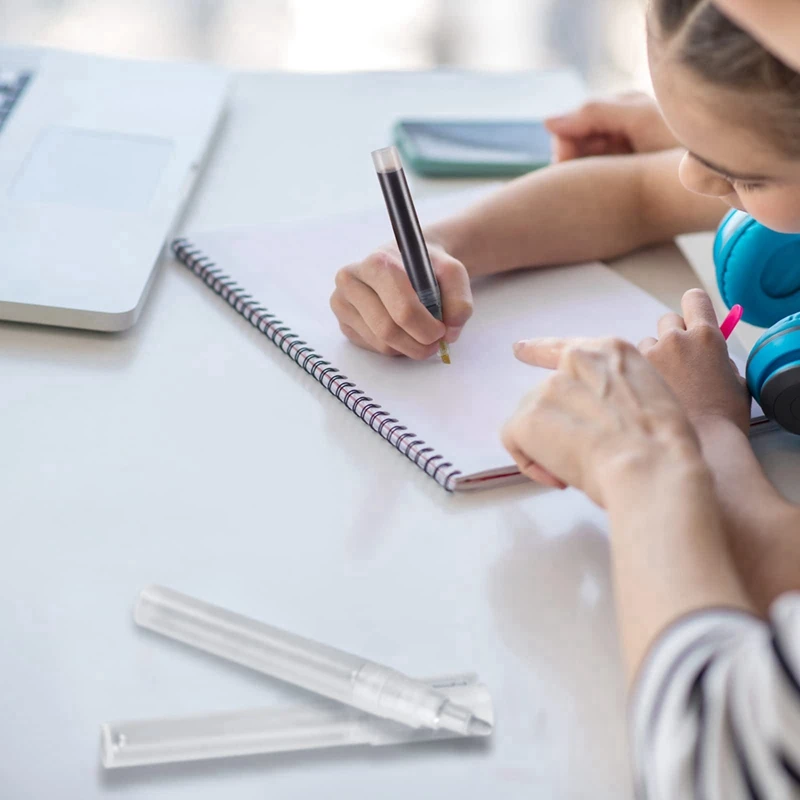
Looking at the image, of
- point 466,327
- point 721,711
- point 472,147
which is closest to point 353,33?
point 472,147

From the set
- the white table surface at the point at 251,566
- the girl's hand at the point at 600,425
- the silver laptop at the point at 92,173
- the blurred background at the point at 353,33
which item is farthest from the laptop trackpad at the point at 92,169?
the blurred background at the point at 353,33

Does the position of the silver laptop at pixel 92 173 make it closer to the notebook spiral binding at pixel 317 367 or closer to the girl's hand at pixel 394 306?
the notebook spiral binding at pixel 317 367

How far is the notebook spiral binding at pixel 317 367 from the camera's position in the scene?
1.96ft

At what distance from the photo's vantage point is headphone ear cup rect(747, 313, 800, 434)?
0.60 metres

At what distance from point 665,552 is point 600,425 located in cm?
9

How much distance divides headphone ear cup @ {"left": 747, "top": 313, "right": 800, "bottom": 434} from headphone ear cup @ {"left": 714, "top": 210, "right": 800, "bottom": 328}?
0.31 ft

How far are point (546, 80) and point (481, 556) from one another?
67 centimetres

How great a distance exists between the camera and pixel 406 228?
67cm

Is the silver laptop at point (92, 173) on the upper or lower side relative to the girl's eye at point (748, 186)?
upper

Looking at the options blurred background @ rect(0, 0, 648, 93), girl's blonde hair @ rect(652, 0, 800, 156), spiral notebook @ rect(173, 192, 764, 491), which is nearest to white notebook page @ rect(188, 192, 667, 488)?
spiral notebook @ rect(173, 192, 764, 491)

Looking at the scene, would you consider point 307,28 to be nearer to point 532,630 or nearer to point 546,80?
point 546,80

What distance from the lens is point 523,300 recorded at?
76cm

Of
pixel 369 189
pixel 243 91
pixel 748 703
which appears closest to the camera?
pixel 748 703

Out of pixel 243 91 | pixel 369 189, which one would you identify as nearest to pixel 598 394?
pixel 369 189
